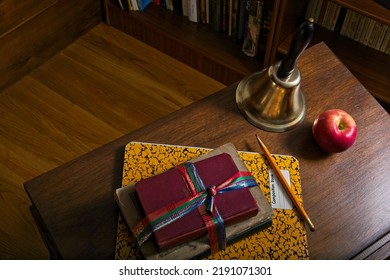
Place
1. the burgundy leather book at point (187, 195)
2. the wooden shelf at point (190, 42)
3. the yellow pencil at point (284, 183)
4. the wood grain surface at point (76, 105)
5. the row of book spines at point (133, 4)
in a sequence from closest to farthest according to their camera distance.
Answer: the burgundy leather book at point (187, 195)
the yellow pencil at point (284, 183)
the wood grain surface at point (76, 105)
the wooden shelf at point (190, 42)
the row of book spines at point (133, 4)

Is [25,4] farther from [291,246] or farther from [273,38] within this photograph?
[291,246]

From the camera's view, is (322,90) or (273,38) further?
(273,38)

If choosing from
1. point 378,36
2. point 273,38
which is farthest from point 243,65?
point 378,36

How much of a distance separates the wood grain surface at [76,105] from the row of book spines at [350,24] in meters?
0.51

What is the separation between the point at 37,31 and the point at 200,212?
134 centimetres

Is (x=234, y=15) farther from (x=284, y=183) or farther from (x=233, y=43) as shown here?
(x=284, y=183)

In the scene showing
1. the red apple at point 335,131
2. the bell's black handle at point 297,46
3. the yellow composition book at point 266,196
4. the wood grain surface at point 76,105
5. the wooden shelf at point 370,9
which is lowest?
the wood grain surface at point 76,105

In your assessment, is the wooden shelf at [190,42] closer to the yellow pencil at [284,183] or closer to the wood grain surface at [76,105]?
the wood grain surface at [76,105]

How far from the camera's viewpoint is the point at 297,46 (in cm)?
91

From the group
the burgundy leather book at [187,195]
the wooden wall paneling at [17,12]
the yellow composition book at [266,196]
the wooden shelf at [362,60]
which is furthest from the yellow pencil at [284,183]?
the wooden wall paneling at [17,12]

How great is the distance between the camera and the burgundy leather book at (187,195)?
0.87 metres

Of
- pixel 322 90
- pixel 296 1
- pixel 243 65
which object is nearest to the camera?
pixel 322 90

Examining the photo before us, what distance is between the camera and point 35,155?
176cm

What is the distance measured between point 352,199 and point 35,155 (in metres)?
1.20
